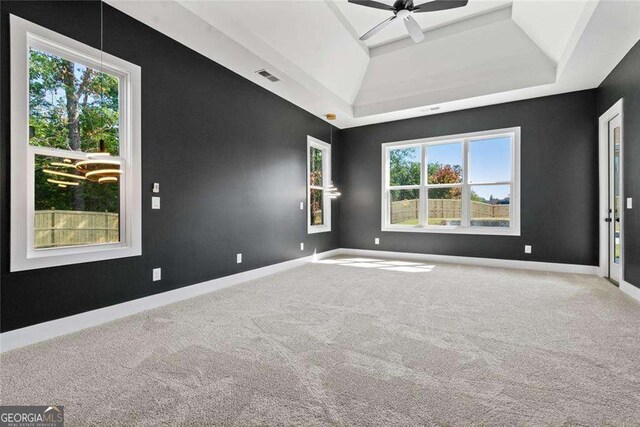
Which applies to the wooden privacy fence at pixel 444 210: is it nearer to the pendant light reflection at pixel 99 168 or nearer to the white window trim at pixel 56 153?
the white window trim at pixel 56 153

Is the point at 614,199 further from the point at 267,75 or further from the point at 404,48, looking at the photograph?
the point at 267,75

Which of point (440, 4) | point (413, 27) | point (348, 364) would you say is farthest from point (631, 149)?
point (348, 364)

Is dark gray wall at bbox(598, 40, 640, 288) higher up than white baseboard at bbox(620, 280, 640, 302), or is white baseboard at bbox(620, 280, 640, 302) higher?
dark gray wall at bbox(598, 40, 640, 288)

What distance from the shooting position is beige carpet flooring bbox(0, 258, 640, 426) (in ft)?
4.82

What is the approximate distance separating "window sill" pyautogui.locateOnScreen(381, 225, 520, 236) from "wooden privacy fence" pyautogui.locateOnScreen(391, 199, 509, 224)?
0.56 ft

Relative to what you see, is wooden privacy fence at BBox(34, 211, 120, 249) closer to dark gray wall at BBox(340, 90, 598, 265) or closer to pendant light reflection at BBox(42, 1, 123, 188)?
pendant light reflection at BBox(42, 1, 123, 188)

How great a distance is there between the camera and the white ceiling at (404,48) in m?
3.12

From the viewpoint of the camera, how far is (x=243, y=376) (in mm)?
1774

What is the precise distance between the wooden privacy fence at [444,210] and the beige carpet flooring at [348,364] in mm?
2245

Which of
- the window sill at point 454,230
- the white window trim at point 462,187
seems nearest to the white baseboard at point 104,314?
the window sill at point 454,230

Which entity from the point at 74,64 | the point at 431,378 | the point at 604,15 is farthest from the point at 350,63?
the point at 431,378

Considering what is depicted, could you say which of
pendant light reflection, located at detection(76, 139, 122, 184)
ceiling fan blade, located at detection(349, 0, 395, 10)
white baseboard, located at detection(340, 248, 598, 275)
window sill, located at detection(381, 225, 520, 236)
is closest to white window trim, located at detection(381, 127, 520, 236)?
window sill, located at detection(381, 225, 520, 236)

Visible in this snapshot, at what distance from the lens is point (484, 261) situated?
5.38m

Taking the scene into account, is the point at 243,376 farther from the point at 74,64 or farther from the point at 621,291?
the point at 621,291
